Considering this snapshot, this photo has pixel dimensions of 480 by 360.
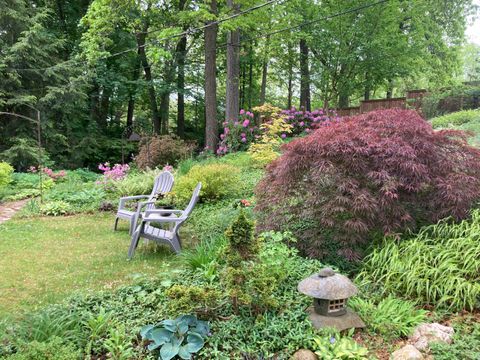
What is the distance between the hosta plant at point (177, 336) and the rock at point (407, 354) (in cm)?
123

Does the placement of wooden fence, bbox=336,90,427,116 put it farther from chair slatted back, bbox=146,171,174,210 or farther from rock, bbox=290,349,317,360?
rock, bbox=290,349,317,360

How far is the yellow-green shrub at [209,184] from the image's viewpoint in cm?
627

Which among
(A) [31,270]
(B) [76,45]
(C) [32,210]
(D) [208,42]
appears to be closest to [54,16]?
(B) [76,45]

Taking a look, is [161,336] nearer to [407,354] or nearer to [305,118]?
[407,354]

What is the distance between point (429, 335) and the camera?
2.62 metres

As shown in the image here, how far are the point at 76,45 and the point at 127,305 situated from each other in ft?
46.5

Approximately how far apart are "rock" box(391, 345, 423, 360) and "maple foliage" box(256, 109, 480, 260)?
1152 mm

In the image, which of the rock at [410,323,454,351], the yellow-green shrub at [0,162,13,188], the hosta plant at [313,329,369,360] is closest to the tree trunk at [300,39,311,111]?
the yellow-green shrub at [0,162,13,188]

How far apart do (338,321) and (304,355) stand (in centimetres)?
39

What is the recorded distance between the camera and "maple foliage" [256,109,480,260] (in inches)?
140

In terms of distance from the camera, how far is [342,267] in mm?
3697

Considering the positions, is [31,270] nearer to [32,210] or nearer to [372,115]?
[32,210]

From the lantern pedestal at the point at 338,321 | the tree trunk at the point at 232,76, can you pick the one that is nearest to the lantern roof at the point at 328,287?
the lantern pedestal at the point at 338,321

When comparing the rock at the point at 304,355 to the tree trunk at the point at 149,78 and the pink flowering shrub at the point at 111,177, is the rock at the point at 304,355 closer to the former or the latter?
the pink flowering shrub at the point at 111,177
